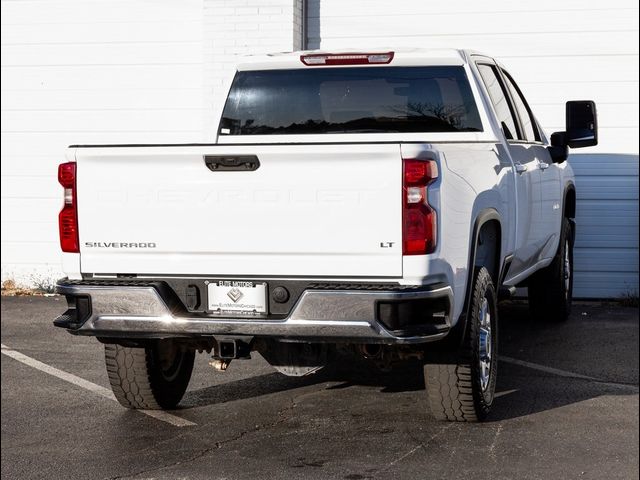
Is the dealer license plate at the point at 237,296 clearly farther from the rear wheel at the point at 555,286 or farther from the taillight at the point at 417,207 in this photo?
the rear wheel at the point at 555,286

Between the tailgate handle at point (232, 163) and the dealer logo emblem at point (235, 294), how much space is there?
58 centimetres

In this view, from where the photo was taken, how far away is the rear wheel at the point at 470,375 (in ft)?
21.3

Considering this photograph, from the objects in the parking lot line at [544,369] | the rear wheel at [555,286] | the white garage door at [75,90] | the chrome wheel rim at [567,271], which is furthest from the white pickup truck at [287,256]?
the white garage door at [75,90]

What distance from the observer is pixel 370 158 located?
578 cm

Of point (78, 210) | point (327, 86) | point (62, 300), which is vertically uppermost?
point (327, 86)

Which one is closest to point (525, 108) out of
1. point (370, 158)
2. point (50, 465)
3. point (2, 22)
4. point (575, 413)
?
point (575, 413)

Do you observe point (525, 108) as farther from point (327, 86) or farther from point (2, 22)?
point (2, 22)

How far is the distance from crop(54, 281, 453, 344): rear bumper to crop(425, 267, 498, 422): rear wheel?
1.74 feet

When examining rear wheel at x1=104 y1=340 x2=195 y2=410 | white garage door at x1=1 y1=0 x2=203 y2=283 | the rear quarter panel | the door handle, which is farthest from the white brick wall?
the rear quarter panel

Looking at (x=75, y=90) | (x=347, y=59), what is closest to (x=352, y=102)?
(x=347, y=59)

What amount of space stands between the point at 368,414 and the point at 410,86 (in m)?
2.07

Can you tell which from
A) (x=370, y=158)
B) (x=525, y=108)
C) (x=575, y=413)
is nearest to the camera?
(x=370, y=158)

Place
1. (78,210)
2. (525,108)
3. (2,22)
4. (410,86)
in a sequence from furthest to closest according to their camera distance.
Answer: (2,22), (525,108), (410,86), (78,210)

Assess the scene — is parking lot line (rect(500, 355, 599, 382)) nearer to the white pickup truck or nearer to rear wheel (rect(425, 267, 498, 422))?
the white pickup truck
